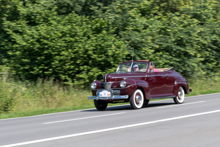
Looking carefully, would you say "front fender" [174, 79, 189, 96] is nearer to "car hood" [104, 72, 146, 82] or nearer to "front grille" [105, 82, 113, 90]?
"car hood" [104, 72, 146, 82]

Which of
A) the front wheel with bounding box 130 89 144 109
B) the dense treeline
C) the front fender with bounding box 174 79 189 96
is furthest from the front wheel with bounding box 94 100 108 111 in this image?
the dense treeline

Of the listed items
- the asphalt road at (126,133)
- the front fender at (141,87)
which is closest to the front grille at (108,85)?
the front fender at (141,87)

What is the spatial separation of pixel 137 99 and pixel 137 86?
0.48m

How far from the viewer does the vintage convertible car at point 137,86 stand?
12617 millimetres

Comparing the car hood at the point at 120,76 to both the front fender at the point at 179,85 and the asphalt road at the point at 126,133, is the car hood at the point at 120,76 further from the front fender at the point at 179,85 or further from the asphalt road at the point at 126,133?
the asphalt road at the point at 126,133

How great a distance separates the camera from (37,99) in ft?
54.1

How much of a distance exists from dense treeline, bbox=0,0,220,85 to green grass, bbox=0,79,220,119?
4.34 ft

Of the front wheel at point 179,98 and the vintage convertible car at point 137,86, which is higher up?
the vintage convertible car at point 137,86

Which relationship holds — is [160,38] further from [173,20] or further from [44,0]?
[44,0]

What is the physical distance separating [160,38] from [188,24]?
2.56 m

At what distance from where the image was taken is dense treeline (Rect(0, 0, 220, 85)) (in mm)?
18828

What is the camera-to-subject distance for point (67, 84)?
64.3 feet

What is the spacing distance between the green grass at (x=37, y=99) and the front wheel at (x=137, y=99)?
2838 mm

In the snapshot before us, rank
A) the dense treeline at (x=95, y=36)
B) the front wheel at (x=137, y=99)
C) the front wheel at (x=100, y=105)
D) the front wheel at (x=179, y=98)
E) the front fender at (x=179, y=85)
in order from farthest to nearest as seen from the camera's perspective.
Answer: the dense treeline at (x=95, y=36) → the front wheel at (x=179, y=98) → the front fender at (x=179, y=85) → the front wheel at (x=100, y=105) → the front wheel at (x=137, y=99)
